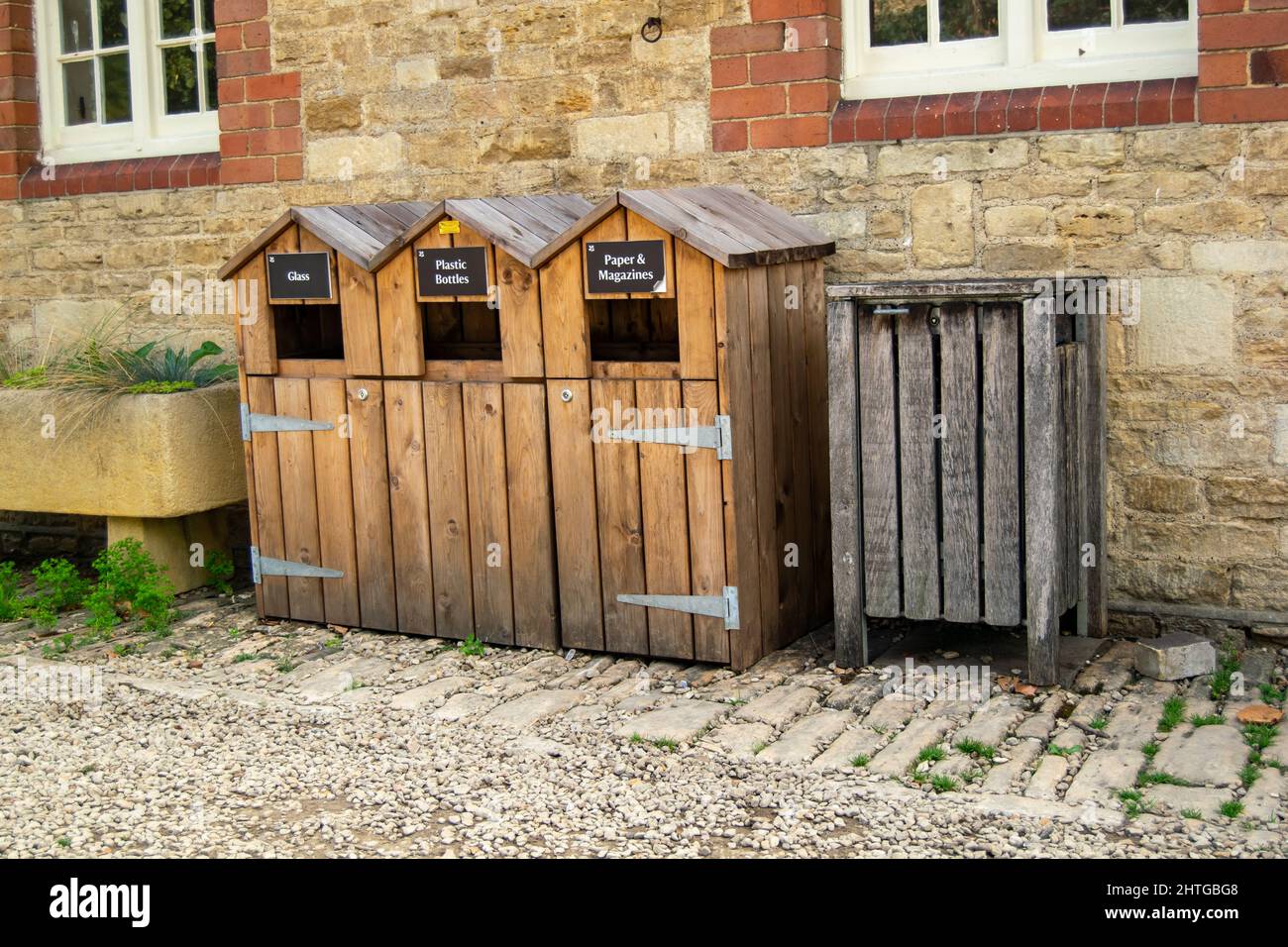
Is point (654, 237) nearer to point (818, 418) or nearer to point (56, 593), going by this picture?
point (818, 418)

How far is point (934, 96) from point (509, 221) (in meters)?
1.76

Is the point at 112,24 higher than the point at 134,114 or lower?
higher

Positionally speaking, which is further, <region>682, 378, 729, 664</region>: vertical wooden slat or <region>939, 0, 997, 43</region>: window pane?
<region>939, 0, 997, 43</region>: window pane

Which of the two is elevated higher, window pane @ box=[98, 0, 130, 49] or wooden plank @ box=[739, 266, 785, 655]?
window pane @ box=[98, 0, 130, 49]

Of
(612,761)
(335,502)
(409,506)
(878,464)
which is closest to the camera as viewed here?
(612,761)

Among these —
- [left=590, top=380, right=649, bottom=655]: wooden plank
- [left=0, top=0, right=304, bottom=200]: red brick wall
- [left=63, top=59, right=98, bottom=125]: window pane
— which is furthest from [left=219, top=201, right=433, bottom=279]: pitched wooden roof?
[left=63, top=59, right=98, bottom=125]: window pane

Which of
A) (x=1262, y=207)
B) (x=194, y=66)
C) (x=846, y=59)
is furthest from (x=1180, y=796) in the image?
(x=194, y=66)

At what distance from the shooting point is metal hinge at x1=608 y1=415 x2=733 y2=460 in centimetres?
529

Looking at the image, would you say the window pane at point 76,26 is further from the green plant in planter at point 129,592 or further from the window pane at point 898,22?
the window pane at point 898,22

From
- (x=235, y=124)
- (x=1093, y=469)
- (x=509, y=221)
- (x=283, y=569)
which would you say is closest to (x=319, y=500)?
(x=283, y=569)

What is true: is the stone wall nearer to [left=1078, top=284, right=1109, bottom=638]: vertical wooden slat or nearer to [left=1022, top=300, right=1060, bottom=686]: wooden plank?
[left=1078, top=284, right=1109, bottom=638]: vertical wooden slat

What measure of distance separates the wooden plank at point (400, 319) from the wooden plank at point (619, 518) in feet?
2.72

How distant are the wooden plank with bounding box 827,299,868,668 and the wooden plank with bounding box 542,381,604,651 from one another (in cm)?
88

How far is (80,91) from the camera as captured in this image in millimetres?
8445
